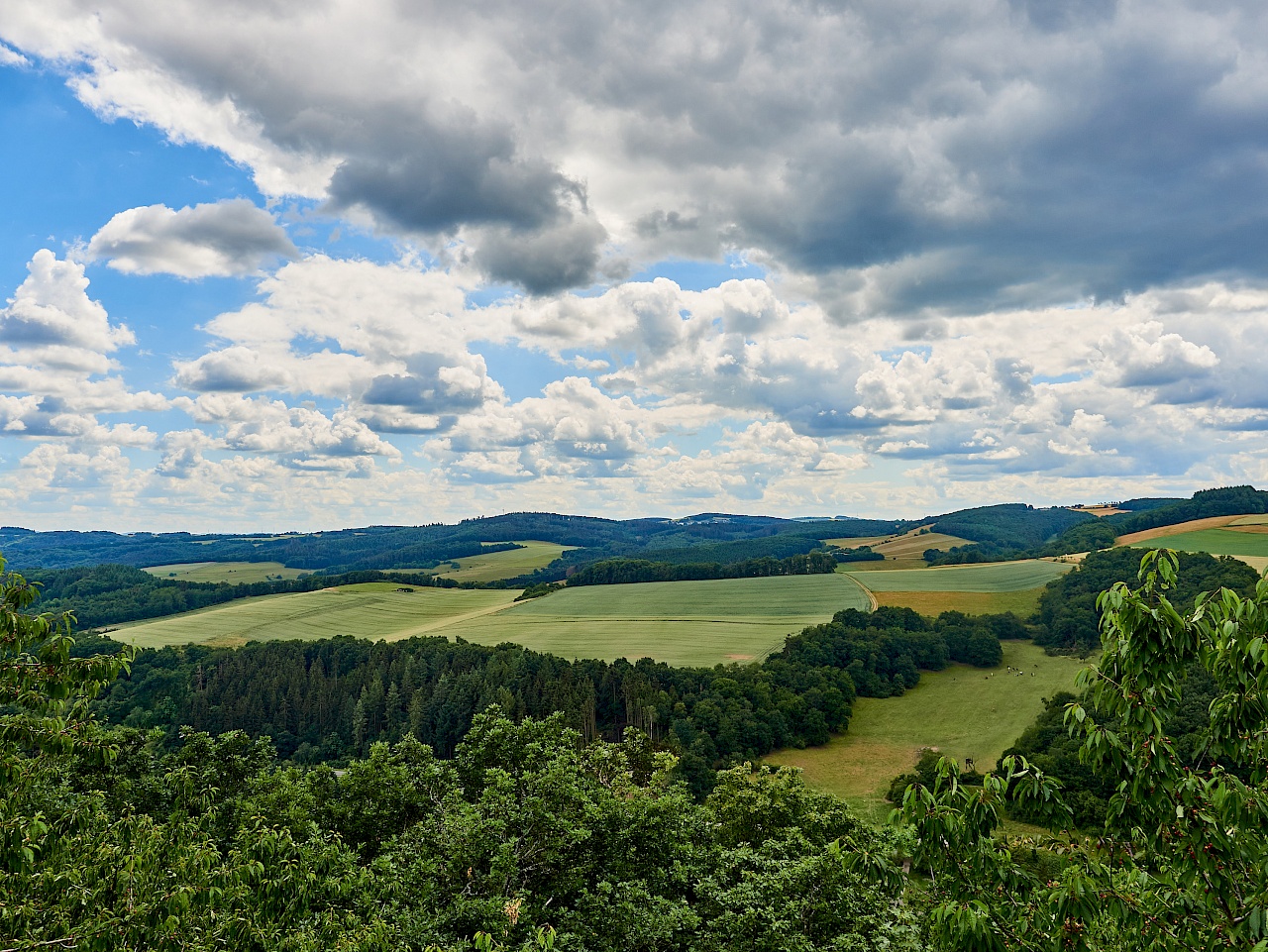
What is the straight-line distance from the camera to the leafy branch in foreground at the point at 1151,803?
789 cm

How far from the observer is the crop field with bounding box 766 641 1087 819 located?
82.5 metres

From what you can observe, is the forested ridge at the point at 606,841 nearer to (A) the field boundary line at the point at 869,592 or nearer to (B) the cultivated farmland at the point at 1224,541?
(A) the field boundary line at the point at 869,592

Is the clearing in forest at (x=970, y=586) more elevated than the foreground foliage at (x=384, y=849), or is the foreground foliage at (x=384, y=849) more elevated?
the foreground foliage at (x=384, y=849)

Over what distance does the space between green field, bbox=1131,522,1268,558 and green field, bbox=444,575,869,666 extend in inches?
2700

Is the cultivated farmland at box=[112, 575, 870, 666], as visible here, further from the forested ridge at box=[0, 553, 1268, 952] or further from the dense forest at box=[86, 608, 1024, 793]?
the forested ridge at box=[0, 553, 1268, 952]

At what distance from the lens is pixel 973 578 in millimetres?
177125

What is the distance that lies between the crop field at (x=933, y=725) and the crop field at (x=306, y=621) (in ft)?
327

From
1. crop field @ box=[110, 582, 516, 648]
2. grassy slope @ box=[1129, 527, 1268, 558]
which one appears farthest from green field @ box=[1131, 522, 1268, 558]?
crop field @ box=[110, 582, 516, 648]

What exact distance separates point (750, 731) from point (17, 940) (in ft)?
296


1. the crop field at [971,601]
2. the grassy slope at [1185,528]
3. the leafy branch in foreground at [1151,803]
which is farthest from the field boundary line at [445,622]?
the grassy slope at [1185,528]

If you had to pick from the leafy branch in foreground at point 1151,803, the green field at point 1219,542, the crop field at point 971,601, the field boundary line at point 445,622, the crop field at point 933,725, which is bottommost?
the crop field at point 933,725

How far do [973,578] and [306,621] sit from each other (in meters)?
178

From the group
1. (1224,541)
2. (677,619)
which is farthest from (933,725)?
(1224,541)

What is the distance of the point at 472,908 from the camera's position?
813 inches
